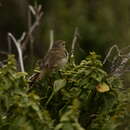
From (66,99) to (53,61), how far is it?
60 centimetres

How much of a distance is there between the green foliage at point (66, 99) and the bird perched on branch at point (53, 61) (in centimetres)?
5

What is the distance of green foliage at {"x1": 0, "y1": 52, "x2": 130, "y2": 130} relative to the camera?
12.0ft

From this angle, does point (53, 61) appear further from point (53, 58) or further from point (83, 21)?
point (83, 21)

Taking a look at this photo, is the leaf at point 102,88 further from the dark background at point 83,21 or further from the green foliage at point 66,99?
the dark background at point 83,21

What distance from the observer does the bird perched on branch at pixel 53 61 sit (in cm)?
440

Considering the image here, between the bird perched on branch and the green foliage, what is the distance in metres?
0.05

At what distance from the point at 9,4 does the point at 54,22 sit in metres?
1.44

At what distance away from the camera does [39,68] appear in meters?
4.59

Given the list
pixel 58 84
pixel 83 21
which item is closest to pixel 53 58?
pixel 58 84

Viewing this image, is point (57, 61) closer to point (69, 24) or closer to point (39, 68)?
point (39, 68)

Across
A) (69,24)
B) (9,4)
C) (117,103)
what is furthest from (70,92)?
(9,4)

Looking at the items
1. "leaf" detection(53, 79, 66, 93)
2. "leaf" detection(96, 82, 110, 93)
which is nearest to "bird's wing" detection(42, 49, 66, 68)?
"leaf" detection(53, 79, 66, 93)

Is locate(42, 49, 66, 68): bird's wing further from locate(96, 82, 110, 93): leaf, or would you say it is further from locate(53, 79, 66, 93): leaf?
locate(96, 82, 110, 93): leaf

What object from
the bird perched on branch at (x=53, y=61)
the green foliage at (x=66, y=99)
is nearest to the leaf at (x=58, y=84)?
the green foliage at (x=66, y=99)
